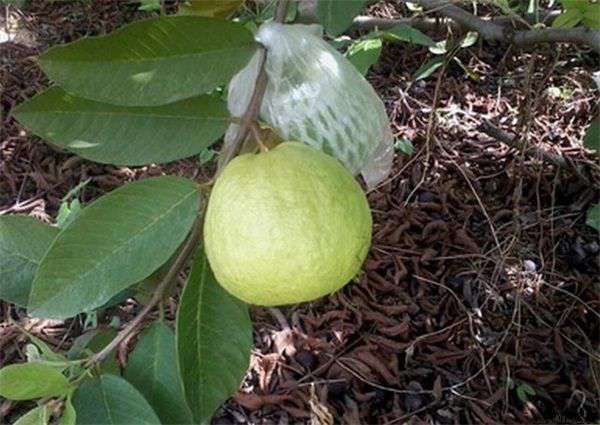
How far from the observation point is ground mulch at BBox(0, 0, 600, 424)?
1.81 meters

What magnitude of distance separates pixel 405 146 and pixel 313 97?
1334 millimetres

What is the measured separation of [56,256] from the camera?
2.45ft

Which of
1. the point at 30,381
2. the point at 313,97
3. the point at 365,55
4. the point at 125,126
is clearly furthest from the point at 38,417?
the point at 365,55

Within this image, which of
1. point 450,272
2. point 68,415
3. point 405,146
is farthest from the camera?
point 405,146

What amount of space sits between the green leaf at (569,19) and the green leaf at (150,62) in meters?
0.91

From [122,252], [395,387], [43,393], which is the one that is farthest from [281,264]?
[395,387]

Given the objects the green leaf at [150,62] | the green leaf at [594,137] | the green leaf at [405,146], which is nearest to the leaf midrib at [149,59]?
the green leaf at [150,62]

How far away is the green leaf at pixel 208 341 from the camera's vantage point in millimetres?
774

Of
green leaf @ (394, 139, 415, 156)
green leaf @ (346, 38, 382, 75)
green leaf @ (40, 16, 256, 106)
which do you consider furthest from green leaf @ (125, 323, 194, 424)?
green leaf @ (394, 139, 415, 156)

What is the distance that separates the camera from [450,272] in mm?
2053

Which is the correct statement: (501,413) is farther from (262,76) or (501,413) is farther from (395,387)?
(262,76)

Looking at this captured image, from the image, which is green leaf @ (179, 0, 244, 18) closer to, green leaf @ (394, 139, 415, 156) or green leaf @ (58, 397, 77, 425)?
green leaf @ (58, 397, 77, 425)

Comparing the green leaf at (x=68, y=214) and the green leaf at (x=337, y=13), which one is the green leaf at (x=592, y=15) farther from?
the green leaf at (x=68, y=214)

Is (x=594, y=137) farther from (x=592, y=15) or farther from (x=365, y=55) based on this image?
(x=365, y=55)
